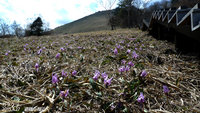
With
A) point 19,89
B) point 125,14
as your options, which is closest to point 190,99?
point 19,89

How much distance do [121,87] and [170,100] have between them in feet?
1.26

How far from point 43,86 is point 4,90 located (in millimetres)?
299

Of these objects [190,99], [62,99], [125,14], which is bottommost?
[190,99]

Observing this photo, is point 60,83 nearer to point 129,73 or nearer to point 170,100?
point 129,73

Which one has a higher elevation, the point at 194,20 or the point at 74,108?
the point at 194,20

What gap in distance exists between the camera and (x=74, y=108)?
861 mm

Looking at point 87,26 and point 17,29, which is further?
point 87,26

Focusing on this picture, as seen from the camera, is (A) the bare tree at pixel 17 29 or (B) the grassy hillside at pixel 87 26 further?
(B) the grassy hillside at pixel 87 26

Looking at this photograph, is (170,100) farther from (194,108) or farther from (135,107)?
(135,107)

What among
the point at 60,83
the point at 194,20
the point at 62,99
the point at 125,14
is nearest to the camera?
the point at 62,99

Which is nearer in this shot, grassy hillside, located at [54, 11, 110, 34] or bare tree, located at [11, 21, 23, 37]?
bare tree, located at [11, 21, 23, 37]

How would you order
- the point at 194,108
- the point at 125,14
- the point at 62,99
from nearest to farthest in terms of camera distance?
the point at 194,108, the point at 62,99, the point at 125,14

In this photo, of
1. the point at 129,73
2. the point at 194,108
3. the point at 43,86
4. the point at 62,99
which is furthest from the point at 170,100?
the point at 43,86

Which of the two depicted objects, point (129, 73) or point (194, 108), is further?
point (129, 73)
